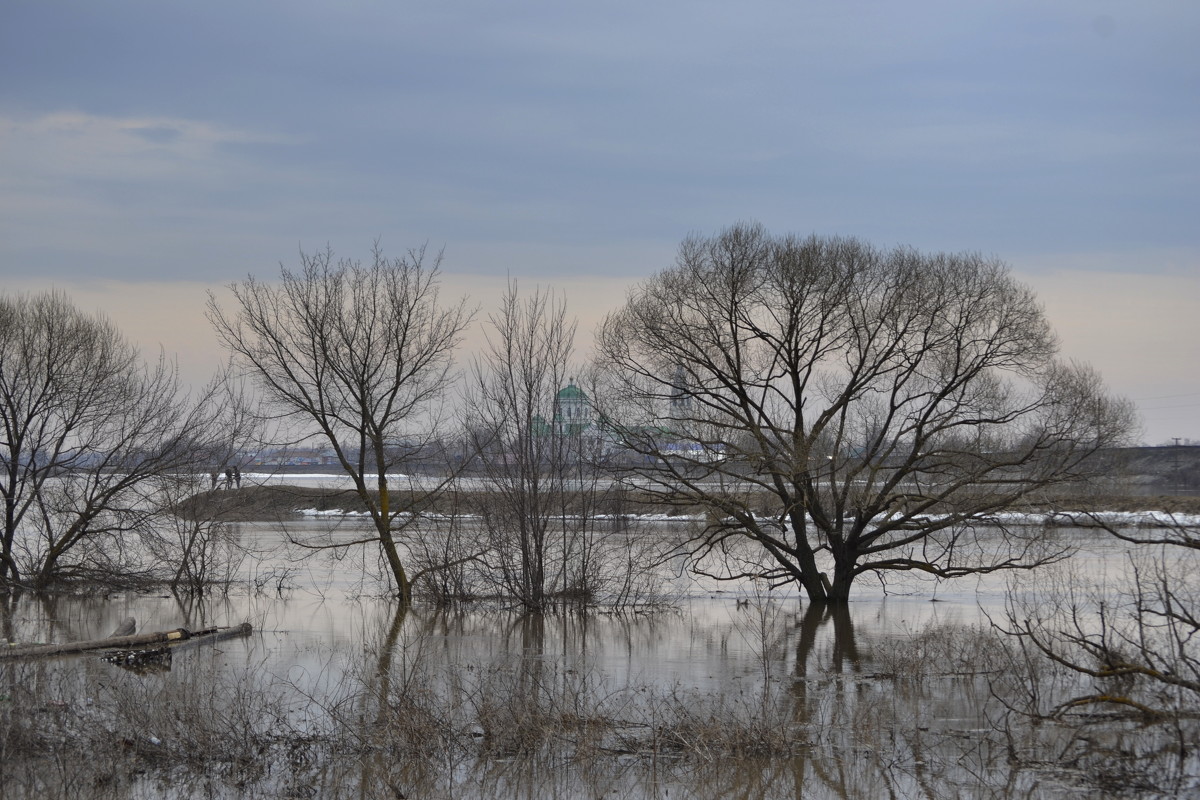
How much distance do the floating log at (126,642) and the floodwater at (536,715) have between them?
372 millimetres

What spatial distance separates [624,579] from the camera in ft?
86.1

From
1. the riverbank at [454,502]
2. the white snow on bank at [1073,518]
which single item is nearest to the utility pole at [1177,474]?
the white snow on bank at [1073,518]

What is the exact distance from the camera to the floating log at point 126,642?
15422 millimetres

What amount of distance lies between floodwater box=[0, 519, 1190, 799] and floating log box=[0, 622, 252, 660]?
1.22 feet

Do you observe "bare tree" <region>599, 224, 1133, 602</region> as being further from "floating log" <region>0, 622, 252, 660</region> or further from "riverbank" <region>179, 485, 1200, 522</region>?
"floating log" <region>0, 622, 252, 660</region>

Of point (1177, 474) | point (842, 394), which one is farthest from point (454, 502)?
point (1177, 474)

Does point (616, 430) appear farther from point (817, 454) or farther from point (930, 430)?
Result: point (930, 430)

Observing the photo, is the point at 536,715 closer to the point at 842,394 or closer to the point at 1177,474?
the point at 842,394

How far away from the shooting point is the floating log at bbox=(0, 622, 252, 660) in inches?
607

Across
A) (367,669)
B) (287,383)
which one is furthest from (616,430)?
(367,669)

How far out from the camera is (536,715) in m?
11.9

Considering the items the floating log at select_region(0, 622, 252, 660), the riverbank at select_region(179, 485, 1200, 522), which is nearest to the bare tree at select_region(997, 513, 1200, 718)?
the riverbank at select_region(179, 485, 1200, 522)

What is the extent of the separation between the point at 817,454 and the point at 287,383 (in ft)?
40.4

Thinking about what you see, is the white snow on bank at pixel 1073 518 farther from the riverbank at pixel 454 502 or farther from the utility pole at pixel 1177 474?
the utility pole at pixel 1177 474
